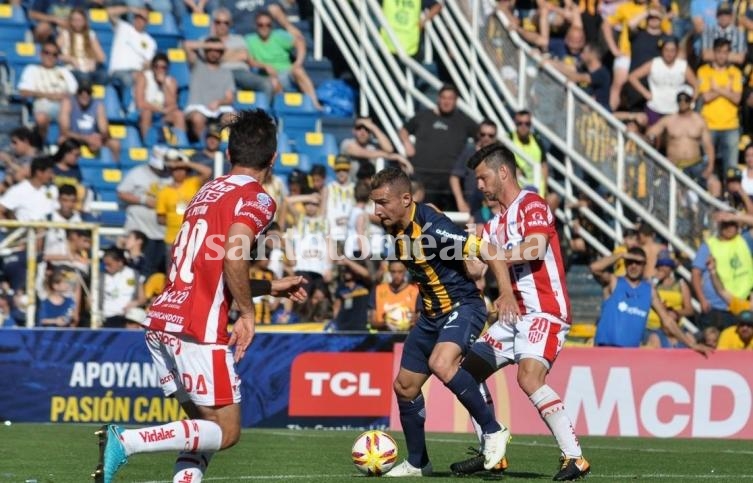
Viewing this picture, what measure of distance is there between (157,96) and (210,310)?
12844 millimetres

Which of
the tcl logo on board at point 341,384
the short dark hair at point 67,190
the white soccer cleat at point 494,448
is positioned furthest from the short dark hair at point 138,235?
the white soccer cleat at point 494,448

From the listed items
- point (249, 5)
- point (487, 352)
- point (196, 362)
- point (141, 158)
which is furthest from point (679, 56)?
point (196, 362)

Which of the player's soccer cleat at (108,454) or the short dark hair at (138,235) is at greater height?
the player's soccer cleat at (108,454)

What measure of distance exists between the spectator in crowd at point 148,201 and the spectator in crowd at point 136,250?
0.18ft

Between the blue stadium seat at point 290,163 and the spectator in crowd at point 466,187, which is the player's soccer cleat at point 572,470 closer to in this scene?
the spectator in crowd at point 466,187

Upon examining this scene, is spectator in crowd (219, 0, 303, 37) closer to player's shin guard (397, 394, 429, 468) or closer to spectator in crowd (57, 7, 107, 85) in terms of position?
spectator in crowd (57, 7, 107, 85)

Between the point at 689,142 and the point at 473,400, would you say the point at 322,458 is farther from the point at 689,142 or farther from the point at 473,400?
the point at 689,142

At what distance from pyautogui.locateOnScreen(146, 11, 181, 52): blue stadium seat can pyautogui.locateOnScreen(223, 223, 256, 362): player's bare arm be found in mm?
14154

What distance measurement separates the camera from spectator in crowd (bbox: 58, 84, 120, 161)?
65.6 ft

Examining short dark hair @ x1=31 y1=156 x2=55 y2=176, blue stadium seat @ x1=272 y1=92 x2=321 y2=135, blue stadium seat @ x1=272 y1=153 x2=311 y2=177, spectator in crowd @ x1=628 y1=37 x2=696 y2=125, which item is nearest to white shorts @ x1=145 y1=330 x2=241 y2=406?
short dark hair @ x1=31 y1=156 x2=55 y2=176

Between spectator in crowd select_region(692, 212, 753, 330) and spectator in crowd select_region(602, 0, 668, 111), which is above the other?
spectator in crowd select_region(602, 0, 668, 111)

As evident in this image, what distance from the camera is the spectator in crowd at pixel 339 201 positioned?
61.0 ft

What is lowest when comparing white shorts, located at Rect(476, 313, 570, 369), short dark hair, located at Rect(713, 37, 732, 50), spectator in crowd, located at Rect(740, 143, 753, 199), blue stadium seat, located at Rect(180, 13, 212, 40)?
spectator in crowd, located at Rect(740, 143, 753, 199)

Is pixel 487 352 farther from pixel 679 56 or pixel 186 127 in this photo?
pixel 679 56
